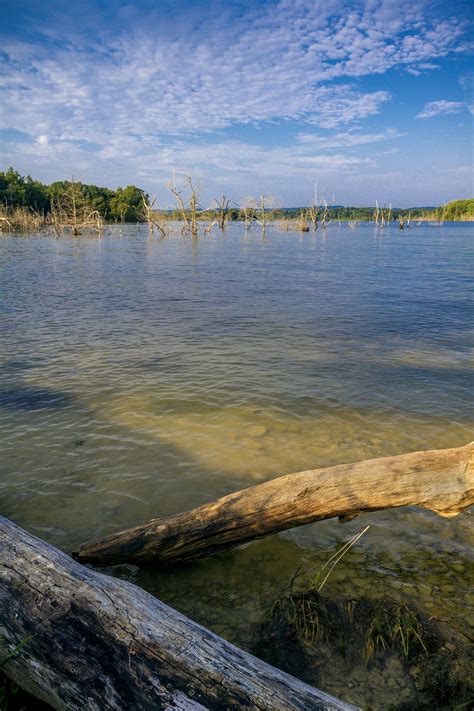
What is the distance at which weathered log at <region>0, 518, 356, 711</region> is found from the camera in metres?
2.13

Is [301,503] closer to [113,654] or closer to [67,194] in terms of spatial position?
[113,654]

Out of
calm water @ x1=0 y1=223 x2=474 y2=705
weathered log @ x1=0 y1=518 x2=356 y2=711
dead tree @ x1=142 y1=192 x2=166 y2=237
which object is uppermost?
dead tree @ x1=142 y1=192 x2=166 y2=237

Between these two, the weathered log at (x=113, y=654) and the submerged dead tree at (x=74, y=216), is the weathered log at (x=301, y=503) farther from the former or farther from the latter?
the submerged dead tree at (x=74, y=216)

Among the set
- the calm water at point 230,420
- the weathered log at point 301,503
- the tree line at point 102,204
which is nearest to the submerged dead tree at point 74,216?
the tree line at point 102,204

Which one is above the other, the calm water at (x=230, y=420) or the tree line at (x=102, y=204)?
the tree line at (x=102, y=204)

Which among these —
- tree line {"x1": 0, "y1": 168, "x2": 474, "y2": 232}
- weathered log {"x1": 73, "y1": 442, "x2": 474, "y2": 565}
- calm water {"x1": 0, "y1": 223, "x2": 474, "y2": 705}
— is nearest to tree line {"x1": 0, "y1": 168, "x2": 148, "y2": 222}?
tree line {"x1": 0, "y1": 168, "x2": 474, "y2": 232}

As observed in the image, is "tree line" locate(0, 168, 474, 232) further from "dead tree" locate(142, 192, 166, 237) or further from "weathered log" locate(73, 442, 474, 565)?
"weathered log" locate(73, 442, 474, 565)

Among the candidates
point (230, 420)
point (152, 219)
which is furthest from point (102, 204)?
point (230, 420)

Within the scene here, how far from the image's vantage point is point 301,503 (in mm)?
3766

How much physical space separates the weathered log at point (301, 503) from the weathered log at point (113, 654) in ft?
3.83

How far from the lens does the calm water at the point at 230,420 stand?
4.12 m

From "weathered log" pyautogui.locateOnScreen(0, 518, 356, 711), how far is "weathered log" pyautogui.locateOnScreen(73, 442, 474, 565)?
1.17m

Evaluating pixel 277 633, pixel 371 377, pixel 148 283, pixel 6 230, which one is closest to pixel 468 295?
pixel 371 377

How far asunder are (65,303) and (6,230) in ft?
213
